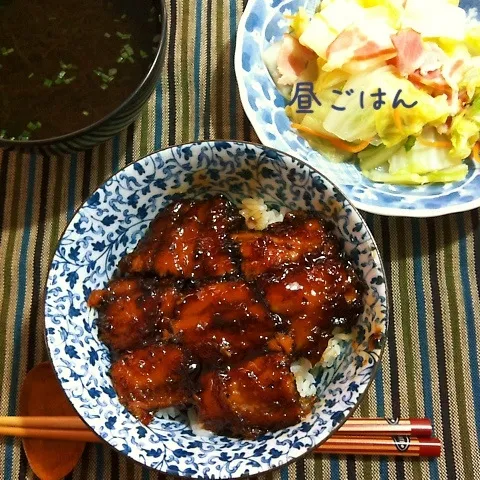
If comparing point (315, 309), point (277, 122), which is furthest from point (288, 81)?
point (315, 309)

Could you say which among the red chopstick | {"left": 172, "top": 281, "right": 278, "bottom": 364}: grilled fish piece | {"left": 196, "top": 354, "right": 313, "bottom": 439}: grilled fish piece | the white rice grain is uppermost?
the white rice grain

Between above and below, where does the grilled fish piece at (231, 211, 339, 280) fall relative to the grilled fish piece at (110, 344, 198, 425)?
above

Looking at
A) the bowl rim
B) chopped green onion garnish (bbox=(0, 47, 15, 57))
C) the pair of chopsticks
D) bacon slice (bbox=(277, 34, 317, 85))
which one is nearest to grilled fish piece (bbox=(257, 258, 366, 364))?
the pair of chopsticks

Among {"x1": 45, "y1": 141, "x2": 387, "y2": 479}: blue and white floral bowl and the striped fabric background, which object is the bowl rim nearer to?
{"x1": 45, "y1": 141, "x2": 387, "y2": 479}: blue and white floral bowl

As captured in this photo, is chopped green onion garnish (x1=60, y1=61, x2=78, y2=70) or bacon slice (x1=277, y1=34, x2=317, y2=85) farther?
bacon slice (x1=277, y1=34, x2=317, y2=85)

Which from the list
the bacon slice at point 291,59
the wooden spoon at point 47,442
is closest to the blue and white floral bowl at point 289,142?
the bacon slice at point 291,59

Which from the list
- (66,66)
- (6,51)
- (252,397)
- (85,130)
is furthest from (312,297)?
(6,51)
